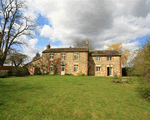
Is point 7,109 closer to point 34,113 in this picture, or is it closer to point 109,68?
point 34,113

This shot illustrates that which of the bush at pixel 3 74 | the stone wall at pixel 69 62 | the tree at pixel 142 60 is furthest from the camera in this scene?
the stone wall at pixel 69 62

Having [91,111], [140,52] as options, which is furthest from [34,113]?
[140,52]

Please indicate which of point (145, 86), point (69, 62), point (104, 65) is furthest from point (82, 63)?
point (145, 86)

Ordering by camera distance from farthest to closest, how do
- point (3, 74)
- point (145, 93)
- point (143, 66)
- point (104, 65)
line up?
point (104, 65) → point (3, 74) → point (145, 93) → point (143, 66)

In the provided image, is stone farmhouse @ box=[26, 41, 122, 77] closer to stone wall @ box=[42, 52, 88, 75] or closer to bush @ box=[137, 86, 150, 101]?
stone wall @ box=[42, 52, 88, 75]

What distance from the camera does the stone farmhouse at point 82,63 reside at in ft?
72.9

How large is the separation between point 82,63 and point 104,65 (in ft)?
18.9

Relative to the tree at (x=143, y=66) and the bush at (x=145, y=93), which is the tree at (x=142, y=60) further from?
the bush at (x=145, y=93)

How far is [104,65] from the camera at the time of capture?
2283cm

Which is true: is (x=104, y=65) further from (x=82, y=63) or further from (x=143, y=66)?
(x=143, y=66)

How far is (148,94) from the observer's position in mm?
5719

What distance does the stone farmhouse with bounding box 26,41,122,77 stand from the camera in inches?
875

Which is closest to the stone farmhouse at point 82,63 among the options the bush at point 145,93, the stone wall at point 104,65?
the stone wall at point 104,65

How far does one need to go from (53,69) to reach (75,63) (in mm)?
→ 6116
